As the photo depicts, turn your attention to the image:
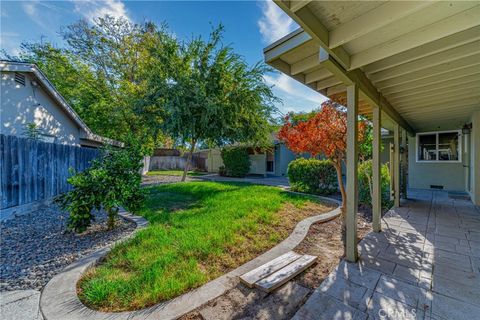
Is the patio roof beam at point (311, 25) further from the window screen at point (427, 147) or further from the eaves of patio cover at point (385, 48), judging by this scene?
the window screen at point (427, 147)

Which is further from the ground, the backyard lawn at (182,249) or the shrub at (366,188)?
the shrub at (366,188)

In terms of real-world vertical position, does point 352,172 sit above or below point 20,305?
above

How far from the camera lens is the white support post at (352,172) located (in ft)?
8.89

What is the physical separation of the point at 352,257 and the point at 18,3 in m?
10.7

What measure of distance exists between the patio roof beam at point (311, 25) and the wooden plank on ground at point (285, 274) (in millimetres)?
2485

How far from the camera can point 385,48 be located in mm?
2215

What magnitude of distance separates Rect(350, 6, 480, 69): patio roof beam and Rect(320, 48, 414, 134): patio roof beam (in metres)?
0.17

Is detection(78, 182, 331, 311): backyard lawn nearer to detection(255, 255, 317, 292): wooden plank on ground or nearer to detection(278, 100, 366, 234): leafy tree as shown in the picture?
detection(255, 255, 317, 292): wooden plank on ground

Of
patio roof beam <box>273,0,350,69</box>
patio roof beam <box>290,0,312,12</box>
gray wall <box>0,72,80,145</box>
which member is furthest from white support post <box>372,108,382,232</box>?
gray wall <box>0,72,80,145</box>

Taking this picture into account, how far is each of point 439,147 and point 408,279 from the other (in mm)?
8872

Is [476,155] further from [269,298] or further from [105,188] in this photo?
[105,188]

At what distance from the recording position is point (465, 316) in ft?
5.75

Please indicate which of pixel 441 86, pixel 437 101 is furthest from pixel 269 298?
pixel 437 101

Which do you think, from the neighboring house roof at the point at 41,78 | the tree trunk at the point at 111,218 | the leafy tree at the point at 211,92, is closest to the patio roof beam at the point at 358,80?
the tree trunk at the point at 111,218
